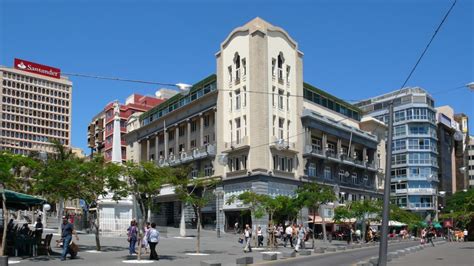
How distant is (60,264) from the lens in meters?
21.2

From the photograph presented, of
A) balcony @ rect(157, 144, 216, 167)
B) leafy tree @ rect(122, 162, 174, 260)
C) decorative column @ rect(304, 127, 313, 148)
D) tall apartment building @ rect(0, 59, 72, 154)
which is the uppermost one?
tall apartment building @ rect(0, 59, 72, 154)

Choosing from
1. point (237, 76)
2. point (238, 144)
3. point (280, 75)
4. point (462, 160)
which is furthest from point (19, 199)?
point (462, 160)

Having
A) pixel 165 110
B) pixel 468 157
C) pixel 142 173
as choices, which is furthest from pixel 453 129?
pixel 142 173

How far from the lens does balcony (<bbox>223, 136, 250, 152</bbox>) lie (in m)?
60.6

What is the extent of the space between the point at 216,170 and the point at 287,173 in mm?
8065

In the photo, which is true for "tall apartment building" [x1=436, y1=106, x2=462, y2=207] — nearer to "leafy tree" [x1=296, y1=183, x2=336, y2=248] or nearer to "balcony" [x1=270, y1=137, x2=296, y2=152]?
"balcony" [x1=270, y1=137, x2=296, y2=152]

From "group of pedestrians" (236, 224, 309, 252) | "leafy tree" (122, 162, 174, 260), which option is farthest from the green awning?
"group of pedestrians" (236, 224, 309, 252)

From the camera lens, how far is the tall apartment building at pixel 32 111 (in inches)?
5984

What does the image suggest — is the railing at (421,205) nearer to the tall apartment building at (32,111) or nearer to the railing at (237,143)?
the railing at (237,143)

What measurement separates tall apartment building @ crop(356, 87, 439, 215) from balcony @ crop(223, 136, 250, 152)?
150ft

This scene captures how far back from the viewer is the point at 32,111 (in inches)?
6260

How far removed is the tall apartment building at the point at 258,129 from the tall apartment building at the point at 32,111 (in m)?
89.0

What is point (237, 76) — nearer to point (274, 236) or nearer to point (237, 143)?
point (237, 143)

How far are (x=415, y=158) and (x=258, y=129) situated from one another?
164 ft
